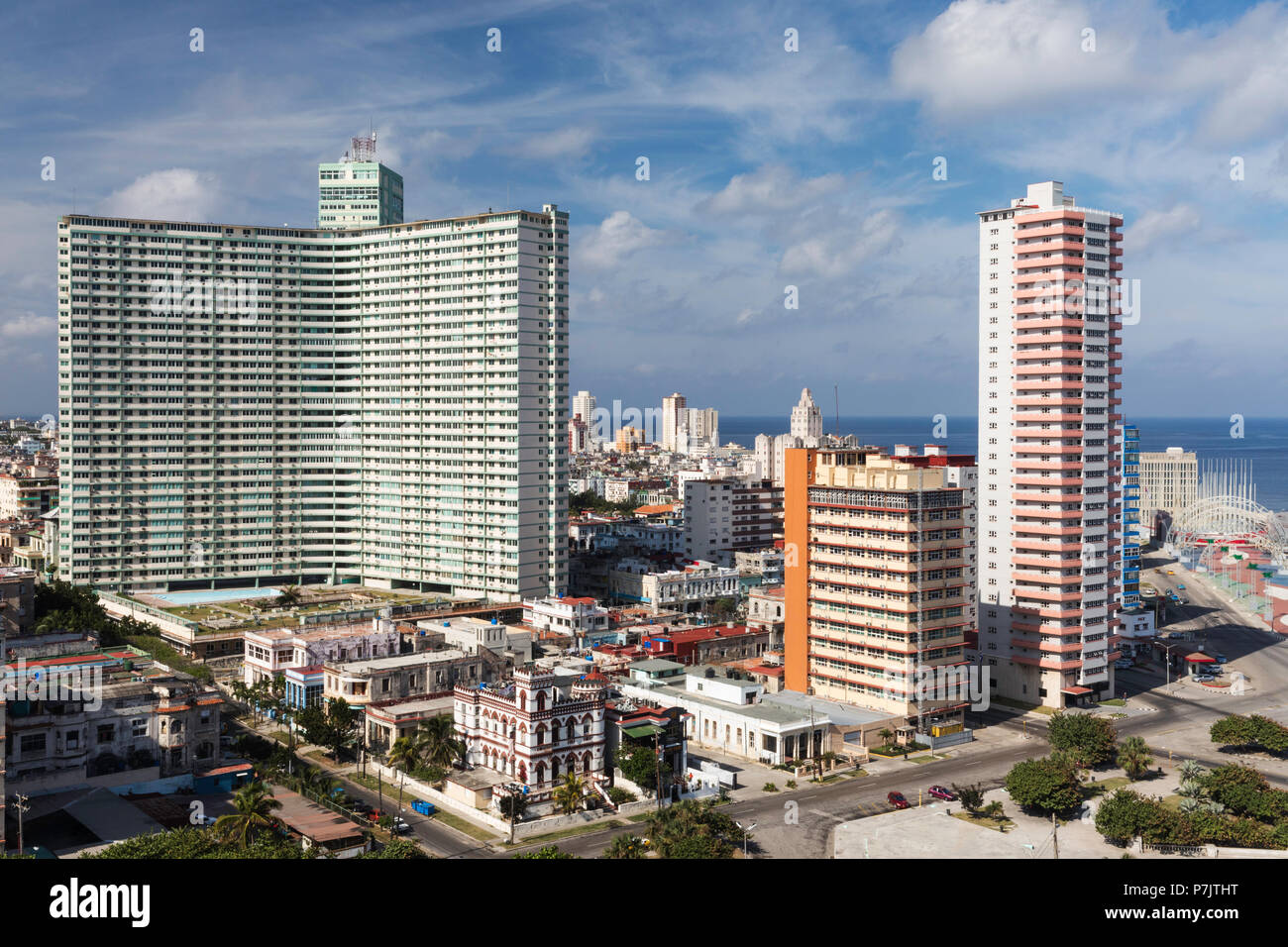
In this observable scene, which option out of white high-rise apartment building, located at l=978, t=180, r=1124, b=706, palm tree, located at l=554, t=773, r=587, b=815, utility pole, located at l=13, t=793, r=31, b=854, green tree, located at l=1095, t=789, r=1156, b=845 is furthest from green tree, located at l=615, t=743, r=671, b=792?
white high-rise apartment building, located at l=978, t=180, r=1124, b=706

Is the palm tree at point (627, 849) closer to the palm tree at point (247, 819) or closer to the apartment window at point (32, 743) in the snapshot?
the palm tree at point (247, 819)

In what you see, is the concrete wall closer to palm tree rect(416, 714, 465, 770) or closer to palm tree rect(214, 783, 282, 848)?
palm tree rect(416, 714, 465, 770)

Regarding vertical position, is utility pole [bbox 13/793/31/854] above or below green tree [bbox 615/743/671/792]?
above

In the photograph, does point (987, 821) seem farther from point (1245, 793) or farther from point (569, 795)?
point (569, 795)
